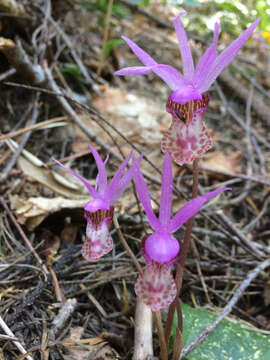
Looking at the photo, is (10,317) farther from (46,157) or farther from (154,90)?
(154,90)

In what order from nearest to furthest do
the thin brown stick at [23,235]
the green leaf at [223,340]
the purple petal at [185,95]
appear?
the purple petal at [185,95]
the green leaf at [223,340]
the thin brown stick at [23,235]

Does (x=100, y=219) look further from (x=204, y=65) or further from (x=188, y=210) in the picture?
(x=204, y=65)

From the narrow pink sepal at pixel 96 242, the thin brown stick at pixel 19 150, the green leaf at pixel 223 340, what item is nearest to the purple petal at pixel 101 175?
the narrow pink sepal at pixel 96 242

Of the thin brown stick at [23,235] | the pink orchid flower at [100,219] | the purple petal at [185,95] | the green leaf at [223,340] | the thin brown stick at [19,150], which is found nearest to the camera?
the purple petal at [185,95]

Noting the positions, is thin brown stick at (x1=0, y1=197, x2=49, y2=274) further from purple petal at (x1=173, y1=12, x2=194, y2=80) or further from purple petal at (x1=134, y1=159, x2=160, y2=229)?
purple petal at (x1=173, y1=12, x2=194, y2=80)

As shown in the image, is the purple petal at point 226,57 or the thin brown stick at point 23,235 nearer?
the purple petal at point 226,57

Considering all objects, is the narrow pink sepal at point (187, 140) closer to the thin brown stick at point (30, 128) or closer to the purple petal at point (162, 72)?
the purple petal at point (162, 72)

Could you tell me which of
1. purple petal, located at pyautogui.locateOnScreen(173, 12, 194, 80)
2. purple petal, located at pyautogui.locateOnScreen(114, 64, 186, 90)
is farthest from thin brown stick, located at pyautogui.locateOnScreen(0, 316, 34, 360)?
purple petal, located at pyautogui.locateOnScreen(173, 12, 194, 80)
